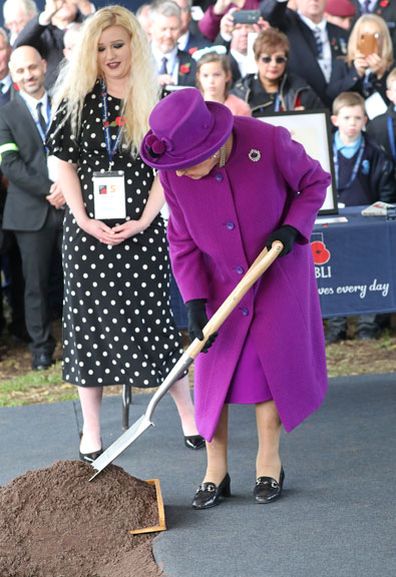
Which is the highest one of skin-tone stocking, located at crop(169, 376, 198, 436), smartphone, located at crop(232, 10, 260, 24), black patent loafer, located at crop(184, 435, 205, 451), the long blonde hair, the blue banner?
smartphone, located at crop(232, 10, 260, 24)

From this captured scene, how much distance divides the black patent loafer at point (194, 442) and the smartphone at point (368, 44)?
11.7 ft

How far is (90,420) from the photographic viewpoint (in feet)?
16.1

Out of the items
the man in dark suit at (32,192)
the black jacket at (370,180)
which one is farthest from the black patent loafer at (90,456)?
the black jacket at (370,180)

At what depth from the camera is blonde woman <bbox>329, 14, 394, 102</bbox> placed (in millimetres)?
7605

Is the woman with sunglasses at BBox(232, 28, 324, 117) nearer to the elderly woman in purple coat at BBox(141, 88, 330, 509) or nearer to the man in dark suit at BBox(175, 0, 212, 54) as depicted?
the man in dark suit at BBox(175, 0, 212, 54)

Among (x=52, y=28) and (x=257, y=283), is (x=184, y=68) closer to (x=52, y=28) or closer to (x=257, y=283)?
(x=52, y=28)

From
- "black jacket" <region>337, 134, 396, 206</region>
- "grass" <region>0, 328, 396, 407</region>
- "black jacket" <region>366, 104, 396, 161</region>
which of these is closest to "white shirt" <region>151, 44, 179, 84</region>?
"black jacket" <region>337, 134, 396, 206</region>

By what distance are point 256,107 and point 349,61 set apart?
921 millimetres

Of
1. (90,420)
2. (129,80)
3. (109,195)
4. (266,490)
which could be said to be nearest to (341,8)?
(129,80)

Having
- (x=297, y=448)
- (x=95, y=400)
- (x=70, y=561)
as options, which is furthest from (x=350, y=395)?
(x=70, y=561)

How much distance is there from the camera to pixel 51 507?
12.9ft

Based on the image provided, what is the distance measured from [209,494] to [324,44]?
432 centimetres

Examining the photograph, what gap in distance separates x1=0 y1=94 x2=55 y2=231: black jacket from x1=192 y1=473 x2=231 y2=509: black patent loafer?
10.2 feet

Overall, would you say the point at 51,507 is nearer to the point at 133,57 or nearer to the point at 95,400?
the point at 95,400
